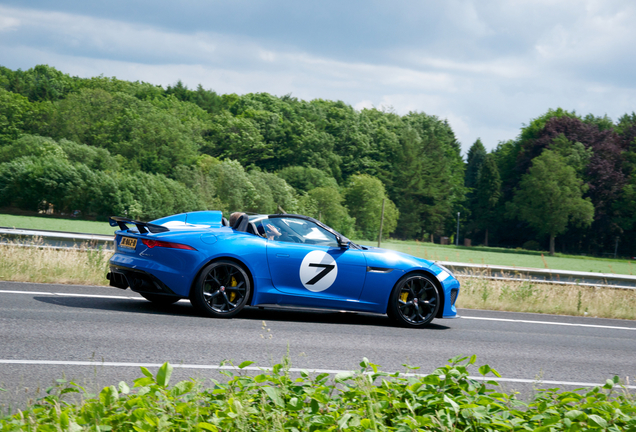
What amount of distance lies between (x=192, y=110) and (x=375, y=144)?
29040mm

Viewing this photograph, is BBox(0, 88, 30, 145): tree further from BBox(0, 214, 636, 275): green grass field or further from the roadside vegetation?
the roadside vegetation

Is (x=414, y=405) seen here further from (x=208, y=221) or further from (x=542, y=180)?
(x=542, y=180)

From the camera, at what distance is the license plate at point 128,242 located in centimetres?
796

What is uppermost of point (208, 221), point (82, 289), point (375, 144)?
point (375, 144)

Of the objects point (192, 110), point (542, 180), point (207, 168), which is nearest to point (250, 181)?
point (207, 168)

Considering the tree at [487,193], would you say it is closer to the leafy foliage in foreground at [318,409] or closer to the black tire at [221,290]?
the black tire at [221,290]

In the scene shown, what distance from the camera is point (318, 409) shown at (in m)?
3.27

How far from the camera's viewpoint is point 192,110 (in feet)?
316

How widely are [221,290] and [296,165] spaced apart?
83.0 metres

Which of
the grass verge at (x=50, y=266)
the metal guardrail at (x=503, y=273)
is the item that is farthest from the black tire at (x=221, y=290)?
the metal guardrail at (x=503, y=273)

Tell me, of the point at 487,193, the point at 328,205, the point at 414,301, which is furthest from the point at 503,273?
the point at 487,193

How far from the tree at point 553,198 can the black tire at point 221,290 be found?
2753 inches

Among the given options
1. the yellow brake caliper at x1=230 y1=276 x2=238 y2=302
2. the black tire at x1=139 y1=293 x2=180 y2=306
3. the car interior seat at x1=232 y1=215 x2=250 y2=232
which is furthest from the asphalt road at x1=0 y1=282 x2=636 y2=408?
the car interior seat at x1=232 y1=215 x2=250 y2=232

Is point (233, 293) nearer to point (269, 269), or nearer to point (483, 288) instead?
point (269, 269)
